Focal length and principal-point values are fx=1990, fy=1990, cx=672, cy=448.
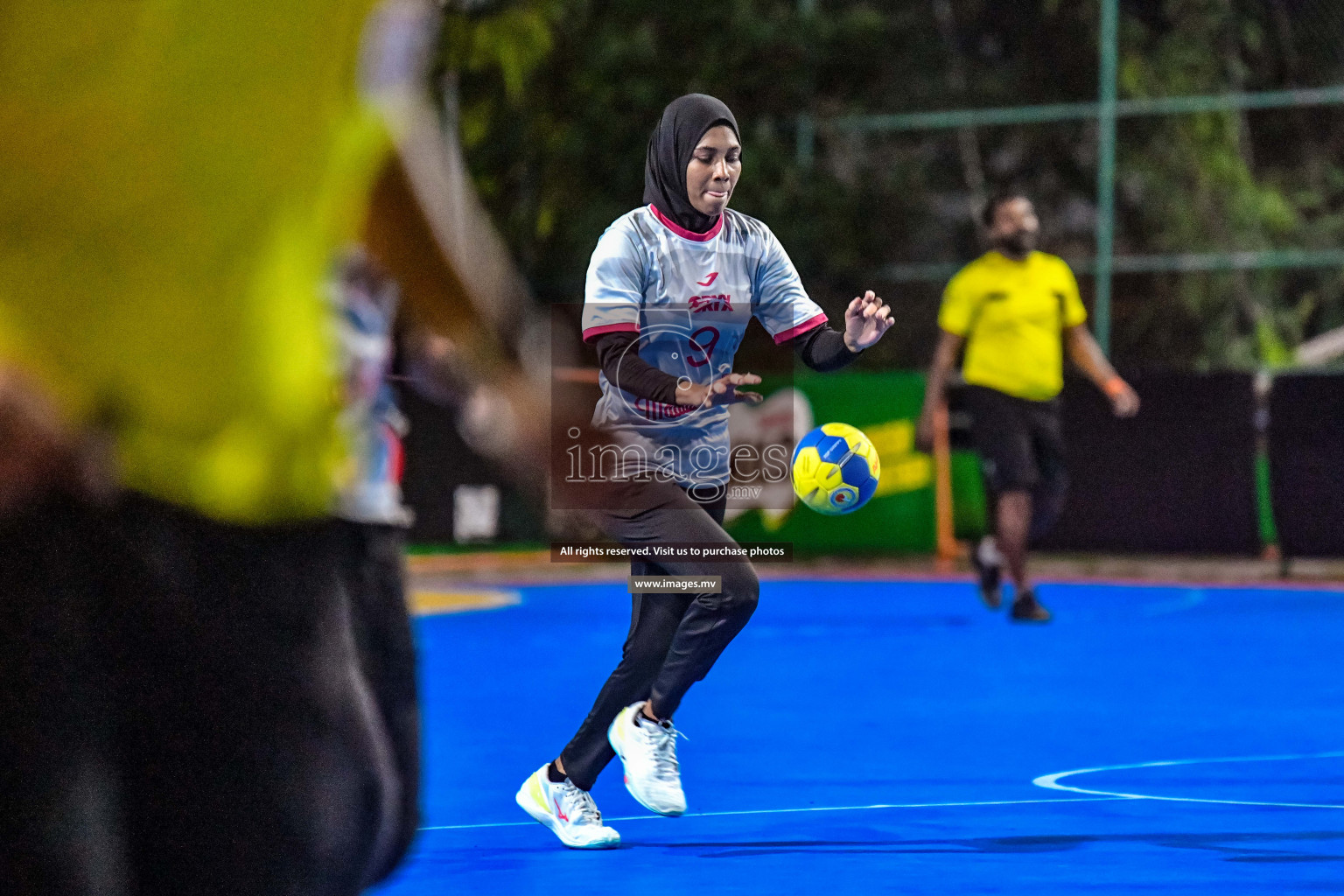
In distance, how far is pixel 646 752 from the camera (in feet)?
16.3

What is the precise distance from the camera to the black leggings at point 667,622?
15.6ft

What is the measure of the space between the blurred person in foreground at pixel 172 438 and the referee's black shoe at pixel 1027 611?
9398 mm

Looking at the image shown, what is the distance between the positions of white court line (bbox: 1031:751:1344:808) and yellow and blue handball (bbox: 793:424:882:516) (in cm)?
126

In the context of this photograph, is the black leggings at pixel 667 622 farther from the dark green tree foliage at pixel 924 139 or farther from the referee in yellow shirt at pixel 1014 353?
the dark green tree foliage at pixel 924 139

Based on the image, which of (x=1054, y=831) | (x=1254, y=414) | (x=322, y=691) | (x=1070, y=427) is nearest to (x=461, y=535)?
(x=1070, y=427)

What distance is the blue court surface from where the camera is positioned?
15.4 ft

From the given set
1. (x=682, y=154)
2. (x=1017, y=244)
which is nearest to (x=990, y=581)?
(x=1017, y=244)

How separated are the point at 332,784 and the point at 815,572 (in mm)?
14074

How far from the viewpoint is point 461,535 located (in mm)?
17203

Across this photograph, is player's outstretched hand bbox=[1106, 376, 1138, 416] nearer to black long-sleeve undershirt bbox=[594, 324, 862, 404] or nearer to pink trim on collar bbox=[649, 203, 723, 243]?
black long-sleeve undershirt bbox=[594, 324, 862, 404]

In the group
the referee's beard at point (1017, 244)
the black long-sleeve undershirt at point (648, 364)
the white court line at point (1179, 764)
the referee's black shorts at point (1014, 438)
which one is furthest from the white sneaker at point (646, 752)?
the referee's beard at point (1017, 244)

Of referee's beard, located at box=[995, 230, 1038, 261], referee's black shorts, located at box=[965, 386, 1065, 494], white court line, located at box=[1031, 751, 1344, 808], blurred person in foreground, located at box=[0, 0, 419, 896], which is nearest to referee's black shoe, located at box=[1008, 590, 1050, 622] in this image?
referee's black shorts, located at box=[965, 386, 1065, 494]

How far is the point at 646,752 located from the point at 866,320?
4.05 ft

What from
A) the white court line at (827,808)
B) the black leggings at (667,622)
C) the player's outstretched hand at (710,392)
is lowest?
the white court line at (827,808)
